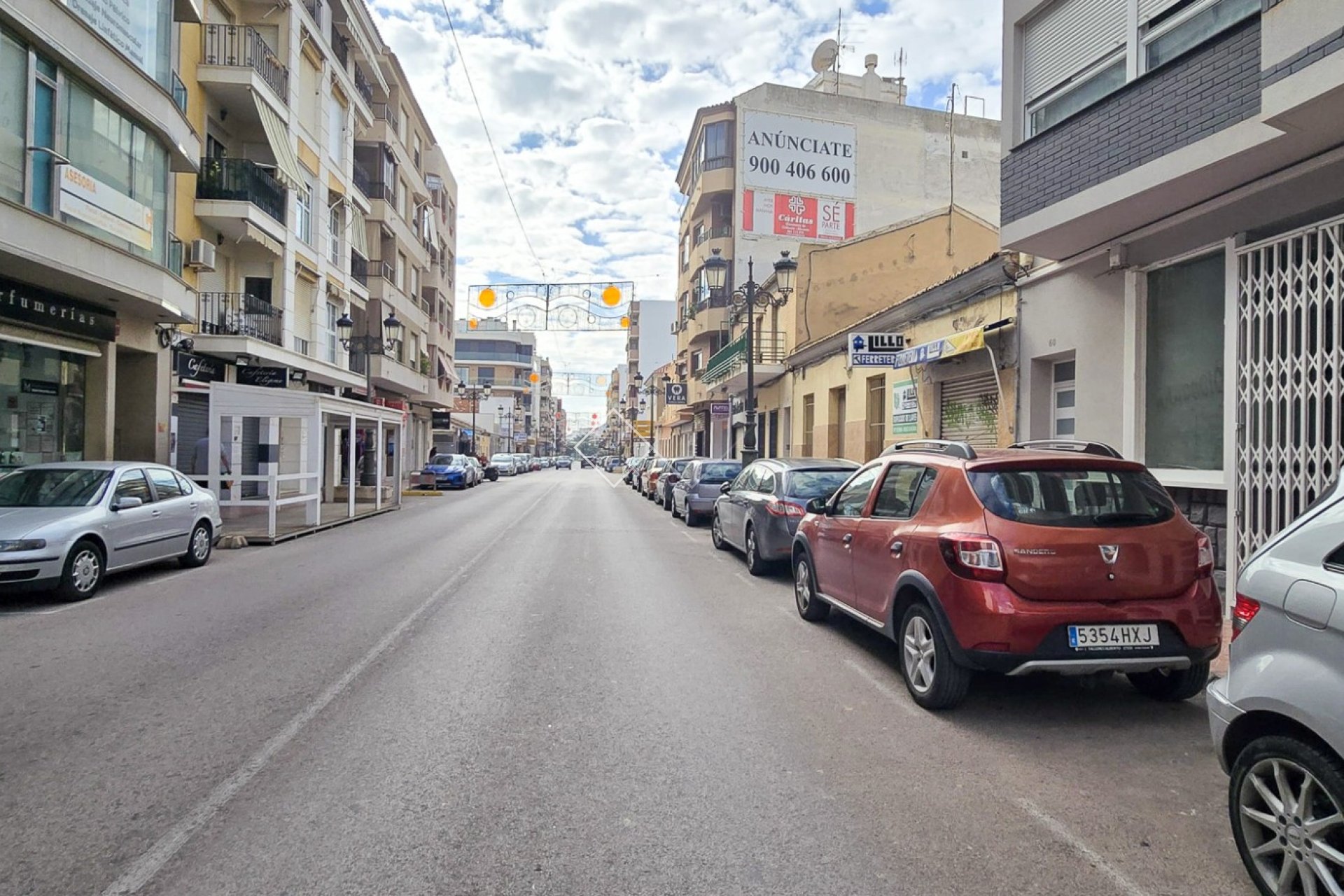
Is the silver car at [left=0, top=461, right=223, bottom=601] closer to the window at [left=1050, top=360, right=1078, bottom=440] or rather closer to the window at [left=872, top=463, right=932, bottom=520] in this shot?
the window at [left=872, top=463, right=932, bottom=520]

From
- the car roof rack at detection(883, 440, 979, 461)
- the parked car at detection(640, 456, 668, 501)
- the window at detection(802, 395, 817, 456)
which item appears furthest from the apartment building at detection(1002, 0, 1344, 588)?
the parked car at detection(640, 456, 668, 501)

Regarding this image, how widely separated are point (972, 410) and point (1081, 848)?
10.9 meters

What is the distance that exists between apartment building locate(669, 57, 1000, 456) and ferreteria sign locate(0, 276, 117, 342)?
2288 centimetres

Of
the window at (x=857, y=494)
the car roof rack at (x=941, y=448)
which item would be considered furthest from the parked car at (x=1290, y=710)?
the window at (x=857, y=494)

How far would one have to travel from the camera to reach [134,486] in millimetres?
9750

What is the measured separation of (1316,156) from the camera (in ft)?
21.4

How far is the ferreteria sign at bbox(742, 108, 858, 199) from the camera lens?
34.6 m

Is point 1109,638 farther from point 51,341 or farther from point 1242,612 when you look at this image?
point 51,341

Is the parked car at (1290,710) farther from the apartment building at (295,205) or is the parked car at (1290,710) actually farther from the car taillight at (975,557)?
the apartment building at (295,205)

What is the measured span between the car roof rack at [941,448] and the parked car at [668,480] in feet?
45.1

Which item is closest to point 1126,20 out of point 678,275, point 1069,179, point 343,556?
point 1069,179

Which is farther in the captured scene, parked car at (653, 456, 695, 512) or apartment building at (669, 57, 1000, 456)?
apartment building at (669, 57, 1000, 456)

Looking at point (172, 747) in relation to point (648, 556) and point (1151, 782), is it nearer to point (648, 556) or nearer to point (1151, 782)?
point (1151, 782)

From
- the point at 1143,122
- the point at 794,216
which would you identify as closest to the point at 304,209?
the point at 794,216
